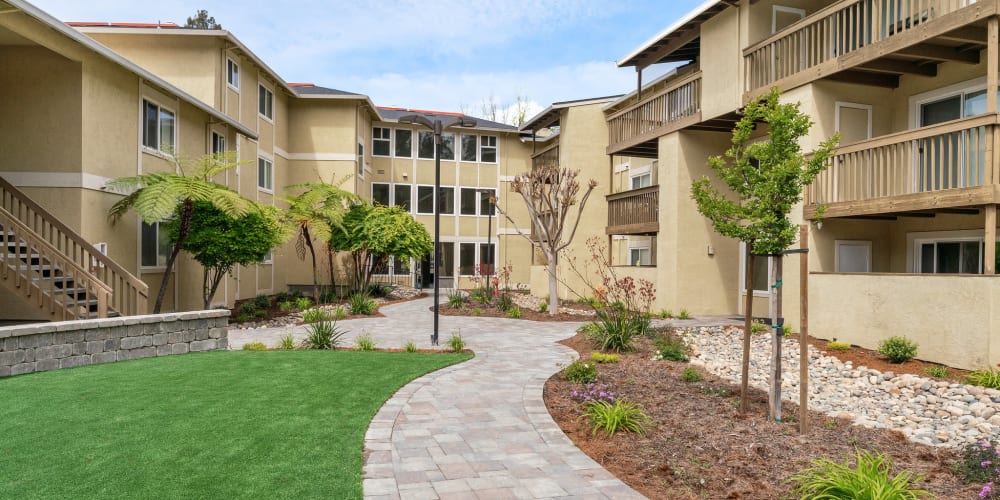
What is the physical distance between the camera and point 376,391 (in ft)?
24.3

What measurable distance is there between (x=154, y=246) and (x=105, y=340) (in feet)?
21.4

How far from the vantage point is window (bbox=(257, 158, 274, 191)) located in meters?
22.2

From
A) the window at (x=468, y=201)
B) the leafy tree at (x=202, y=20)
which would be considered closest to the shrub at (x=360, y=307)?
the window at (x=468, y=201)

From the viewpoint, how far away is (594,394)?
22.8 feet

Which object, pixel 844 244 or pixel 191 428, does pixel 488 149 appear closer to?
pixel 844 244

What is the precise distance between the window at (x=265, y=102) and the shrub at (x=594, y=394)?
18.6m

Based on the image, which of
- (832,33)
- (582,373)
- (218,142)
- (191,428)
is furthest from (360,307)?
(832,33)

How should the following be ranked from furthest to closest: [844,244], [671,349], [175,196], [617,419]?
[844,244] → [175,196] → [671,349] → [617,419]

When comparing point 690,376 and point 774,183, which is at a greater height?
point 774,183

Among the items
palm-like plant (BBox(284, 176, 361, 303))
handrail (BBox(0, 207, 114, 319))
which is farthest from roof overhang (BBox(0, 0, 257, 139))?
palm-like plant (BBox(284, 176, 361, 303))

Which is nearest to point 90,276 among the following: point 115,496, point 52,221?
point 52,221

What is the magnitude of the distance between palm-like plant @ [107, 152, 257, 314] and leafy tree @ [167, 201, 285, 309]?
31cm

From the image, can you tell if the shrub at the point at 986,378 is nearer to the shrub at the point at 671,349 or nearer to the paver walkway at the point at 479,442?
the shrub at the point at 671,349

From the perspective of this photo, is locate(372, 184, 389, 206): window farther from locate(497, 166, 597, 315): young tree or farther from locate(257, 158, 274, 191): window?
locate(497, 166, 597, 315): young tree
